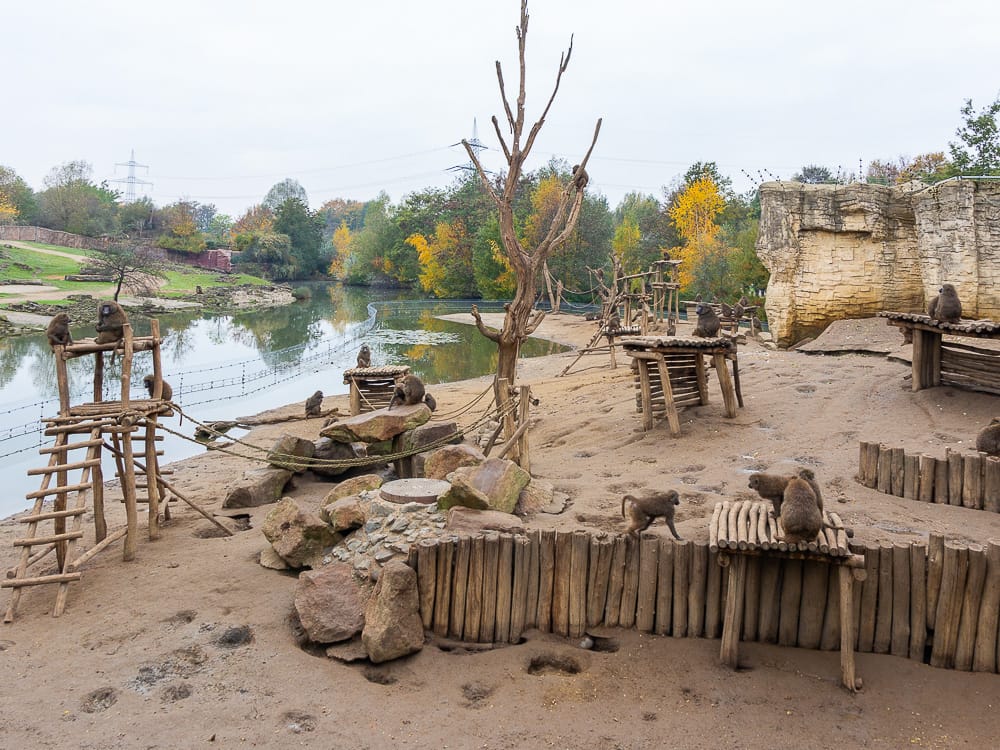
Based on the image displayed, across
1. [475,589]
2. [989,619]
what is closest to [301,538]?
[475,589]

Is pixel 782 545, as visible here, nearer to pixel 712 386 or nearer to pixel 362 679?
pixel 362 679

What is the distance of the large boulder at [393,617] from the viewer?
20.0 ft

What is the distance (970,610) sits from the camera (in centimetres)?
531

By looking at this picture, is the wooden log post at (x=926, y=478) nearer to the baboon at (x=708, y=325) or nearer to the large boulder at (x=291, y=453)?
the baboon at (x=708, y=325)

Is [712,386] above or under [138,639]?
above

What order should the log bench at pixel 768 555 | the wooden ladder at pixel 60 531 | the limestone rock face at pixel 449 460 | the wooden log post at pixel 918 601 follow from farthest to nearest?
the limestone rock face at pixel 449 460 → the wooden ladder at pixel 60 531 → the wooden log post at pixel 918 601 → the log bench at pixel 768 555

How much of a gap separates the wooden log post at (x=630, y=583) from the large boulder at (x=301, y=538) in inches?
129

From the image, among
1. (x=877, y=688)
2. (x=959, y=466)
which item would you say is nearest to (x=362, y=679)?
(x=877, y=688)

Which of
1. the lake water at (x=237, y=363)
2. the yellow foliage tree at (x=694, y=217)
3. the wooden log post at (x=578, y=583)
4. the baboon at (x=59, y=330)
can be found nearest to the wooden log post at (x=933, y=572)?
the wooden log post at (x=578, y=583)

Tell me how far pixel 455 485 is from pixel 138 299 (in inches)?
1516

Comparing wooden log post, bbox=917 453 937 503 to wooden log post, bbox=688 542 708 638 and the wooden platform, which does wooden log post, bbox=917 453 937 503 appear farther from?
the wooden platform

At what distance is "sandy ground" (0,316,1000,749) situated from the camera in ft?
16.5

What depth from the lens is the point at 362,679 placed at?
5875mm

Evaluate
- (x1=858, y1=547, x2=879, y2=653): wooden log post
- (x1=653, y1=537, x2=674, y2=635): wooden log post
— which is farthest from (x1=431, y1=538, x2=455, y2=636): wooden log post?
(x1=858, y1=547, x2=879, y2=653): wooden log post
